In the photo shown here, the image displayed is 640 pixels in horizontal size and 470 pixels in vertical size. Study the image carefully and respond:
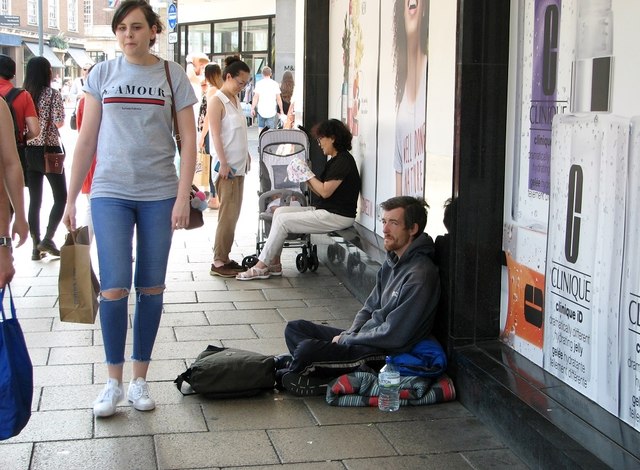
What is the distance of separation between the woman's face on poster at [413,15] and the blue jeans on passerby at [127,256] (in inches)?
A: 104

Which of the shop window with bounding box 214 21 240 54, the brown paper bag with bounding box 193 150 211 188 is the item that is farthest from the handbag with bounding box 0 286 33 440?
the shop window with bounding box 214 21 240 54

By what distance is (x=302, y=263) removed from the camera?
8.73 meters

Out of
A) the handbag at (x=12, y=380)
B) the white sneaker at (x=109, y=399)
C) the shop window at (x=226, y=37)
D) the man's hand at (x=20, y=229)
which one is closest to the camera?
the handbag at (x=12, y=380)

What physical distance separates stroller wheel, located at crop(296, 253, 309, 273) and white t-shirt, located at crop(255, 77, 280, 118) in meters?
11.3

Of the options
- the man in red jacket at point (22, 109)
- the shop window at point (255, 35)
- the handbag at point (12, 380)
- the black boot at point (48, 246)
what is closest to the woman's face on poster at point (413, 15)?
the man in red jacket at point (22, 109)

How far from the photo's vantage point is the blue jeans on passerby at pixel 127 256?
4664mm

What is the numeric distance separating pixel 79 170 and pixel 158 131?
42 cm

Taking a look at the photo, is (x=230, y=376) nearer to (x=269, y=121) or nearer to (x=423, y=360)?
(x=423, y=360)

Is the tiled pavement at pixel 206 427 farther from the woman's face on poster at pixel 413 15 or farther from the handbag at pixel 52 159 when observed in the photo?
the handbag at pixel 52 159

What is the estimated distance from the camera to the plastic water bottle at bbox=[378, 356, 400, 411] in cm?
486

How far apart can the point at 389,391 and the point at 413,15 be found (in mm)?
3012

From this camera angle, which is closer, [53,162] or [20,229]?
[20,229]

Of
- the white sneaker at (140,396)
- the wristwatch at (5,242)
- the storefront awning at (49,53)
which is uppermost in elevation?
the storefront awning at (49,53)

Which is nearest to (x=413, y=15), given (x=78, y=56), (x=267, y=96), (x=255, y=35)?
(x=267, y=96)
